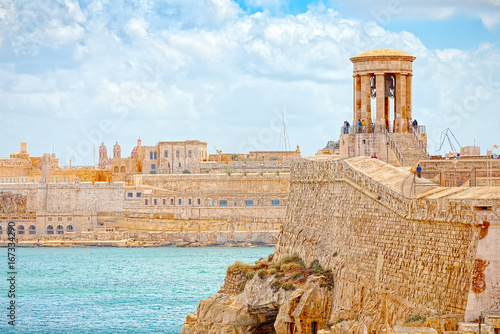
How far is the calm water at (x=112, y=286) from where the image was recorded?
1721 inches

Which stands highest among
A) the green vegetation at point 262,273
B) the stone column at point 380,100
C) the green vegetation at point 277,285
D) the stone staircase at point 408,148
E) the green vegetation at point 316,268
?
the stone column at point 380,100

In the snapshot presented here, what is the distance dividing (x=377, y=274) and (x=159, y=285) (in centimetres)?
3653

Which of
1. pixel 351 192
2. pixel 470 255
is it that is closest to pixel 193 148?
pixel 351 192

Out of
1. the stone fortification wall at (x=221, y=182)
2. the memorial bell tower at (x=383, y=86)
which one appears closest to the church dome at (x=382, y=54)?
the memorial bell tower at (x=383, y=86)

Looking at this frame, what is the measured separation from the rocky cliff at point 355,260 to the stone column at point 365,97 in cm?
397

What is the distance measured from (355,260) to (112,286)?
120 ft

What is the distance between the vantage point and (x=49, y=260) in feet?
243

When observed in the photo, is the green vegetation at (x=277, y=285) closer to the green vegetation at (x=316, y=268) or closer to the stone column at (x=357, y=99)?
the green vegetation at (x=316, y=268)

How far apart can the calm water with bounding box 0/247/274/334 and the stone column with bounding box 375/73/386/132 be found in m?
12.0

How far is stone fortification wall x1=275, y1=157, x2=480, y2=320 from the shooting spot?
18.3 m

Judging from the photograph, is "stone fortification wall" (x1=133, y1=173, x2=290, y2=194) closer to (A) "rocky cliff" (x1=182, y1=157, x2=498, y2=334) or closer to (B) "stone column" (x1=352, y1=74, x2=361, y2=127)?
(B) "stone column" (x1=352, y1=74, x2=361, y2=127)

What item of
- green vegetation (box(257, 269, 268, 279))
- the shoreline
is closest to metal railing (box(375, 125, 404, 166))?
green vegetation (box(257, 269, 268, 279))

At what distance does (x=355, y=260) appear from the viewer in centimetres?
2275

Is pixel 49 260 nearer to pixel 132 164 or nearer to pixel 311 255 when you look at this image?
pixel 132 164
